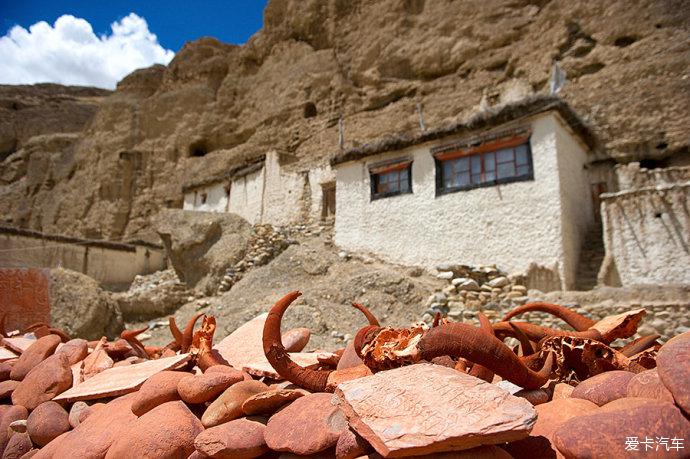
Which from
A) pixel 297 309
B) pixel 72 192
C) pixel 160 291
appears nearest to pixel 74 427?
pixel 297 309

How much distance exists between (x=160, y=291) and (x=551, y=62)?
631 inches

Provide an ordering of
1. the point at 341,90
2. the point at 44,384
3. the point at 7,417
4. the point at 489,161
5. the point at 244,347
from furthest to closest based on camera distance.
Answer: the point at 341,90, the point at 489,161, the point at 244,347, the point at 44,384, the point at 7,417

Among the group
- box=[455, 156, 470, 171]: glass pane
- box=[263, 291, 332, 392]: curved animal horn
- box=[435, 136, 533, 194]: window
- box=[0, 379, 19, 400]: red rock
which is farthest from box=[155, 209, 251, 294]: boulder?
box=[263, 291, 332, 392]: curved animal horn

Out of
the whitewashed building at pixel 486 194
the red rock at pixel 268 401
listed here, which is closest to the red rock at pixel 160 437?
the red rock at pixel 268 401

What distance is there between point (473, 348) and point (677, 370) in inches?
30.5

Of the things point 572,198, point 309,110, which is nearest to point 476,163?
point 572,198

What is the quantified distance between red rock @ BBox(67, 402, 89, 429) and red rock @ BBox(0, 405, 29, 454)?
1.57 feet

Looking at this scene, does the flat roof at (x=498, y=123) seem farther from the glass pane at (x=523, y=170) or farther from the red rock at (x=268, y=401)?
the red rock at (x=268, y=401)

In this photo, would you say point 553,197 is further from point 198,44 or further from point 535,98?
point 198,44

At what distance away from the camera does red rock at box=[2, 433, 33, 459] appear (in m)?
2.98

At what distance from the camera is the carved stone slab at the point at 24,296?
7.60 metres

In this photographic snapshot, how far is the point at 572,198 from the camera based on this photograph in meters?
10.2

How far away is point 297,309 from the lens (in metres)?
9.08

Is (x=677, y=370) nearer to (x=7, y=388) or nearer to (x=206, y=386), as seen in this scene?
(x=206, y=386)
